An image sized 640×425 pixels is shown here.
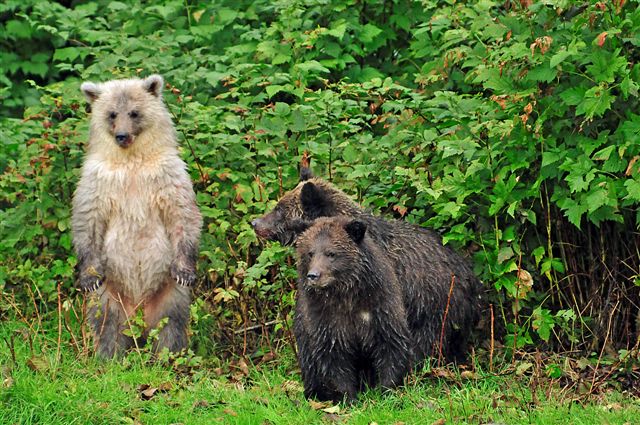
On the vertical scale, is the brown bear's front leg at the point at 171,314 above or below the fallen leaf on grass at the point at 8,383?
below

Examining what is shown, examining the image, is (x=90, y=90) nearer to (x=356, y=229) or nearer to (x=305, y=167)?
(x=305, y=167)

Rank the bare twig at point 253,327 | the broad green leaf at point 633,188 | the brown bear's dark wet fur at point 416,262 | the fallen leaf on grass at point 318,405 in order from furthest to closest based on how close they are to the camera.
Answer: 1. the bare twig at point 253,327
2. the brown bear's dark wet fur at point 416,262
3. the broad green leaf at point 633,188
4. the fallen leaf on grass at point 318,405

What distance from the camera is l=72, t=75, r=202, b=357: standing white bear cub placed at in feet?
29.9

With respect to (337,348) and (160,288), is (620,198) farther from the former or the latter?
(160,288)

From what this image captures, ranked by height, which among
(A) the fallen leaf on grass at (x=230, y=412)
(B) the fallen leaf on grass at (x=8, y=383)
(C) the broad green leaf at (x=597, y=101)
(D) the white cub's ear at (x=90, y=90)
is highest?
(C) the broad green leaf at (x=597, y=101)

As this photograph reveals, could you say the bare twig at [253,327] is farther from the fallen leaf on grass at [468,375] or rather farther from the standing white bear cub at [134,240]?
the fallen leaf on grass at [468,375]

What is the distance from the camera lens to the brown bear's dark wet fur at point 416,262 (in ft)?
28.3

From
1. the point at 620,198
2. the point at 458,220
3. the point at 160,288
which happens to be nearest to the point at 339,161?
the point at 458,220

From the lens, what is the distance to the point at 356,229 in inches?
319

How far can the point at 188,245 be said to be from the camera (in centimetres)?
912

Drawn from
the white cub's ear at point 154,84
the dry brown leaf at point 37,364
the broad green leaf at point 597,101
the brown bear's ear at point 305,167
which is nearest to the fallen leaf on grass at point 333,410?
the dry brown leaf at point 37,364

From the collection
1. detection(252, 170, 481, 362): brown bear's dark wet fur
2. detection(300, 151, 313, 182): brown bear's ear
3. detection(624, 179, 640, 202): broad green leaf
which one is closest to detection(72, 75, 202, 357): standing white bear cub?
detection(252, 170, 481, 362): brown bear's dark wet fur

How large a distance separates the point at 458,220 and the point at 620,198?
1344mm

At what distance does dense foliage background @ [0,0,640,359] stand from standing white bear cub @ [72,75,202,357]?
34 centimetres
